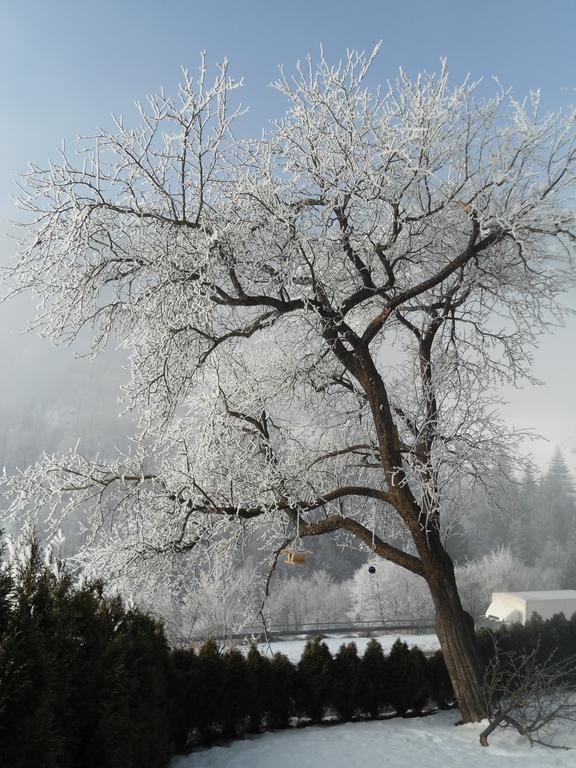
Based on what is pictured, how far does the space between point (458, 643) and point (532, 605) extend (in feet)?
56.5

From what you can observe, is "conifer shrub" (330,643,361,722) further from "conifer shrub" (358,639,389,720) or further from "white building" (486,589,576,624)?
"white building" (486,589,576,624)

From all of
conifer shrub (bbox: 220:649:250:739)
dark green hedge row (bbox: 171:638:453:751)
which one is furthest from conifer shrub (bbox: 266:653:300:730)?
conifer shrub (bbox: 220:649:250:739)

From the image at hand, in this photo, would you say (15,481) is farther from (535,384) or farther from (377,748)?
(535,384)

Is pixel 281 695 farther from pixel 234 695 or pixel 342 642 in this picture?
pixel 342 642

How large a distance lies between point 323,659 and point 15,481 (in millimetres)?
4787

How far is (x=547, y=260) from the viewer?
820cm

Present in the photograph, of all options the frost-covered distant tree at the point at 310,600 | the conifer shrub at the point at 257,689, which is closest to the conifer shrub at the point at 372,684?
the conifer shrub at the point at 257,689

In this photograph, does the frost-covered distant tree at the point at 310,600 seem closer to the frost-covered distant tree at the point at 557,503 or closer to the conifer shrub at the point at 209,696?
the frost-covered distant tree at the point at 557,503

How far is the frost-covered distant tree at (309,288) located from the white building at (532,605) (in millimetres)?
16274

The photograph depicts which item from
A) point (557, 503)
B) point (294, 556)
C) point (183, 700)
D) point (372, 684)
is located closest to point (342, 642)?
point (372, 684)

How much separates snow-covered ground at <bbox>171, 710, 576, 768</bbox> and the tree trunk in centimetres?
29

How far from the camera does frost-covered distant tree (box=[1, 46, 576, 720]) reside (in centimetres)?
653

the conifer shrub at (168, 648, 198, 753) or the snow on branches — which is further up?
the snow on branches

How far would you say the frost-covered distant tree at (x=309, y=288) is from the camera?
653cm
